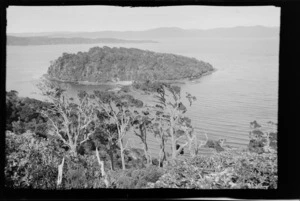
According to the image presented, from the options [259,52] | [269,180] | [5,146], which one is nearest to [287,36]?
[259,52]

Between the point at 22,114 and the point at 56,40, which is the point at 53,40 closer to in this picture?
the point at 56,40

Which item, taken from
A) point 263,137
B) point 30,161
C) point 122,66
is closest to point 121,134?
point 122,66

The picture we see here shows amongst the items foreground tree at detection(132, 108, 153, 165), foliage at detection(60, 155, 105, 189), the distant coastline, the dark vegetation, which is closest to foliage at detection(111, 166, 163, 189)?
the dark vegetation

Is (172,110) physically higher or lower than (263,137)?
higher

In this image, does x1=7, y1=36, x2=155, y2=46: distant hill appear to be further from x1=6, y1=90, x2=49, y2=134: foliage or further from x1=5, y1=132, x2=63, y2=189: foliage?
x1=5, y1=132, x2=63, y2=189: foliage

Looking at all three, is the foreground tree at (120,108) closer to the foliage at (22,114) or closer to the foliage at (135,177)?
the foliage at (135,177)

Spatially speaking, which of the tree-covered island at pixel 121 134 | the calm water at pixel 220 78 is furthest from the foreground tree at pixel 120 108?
the calm water at pixel 220 78
